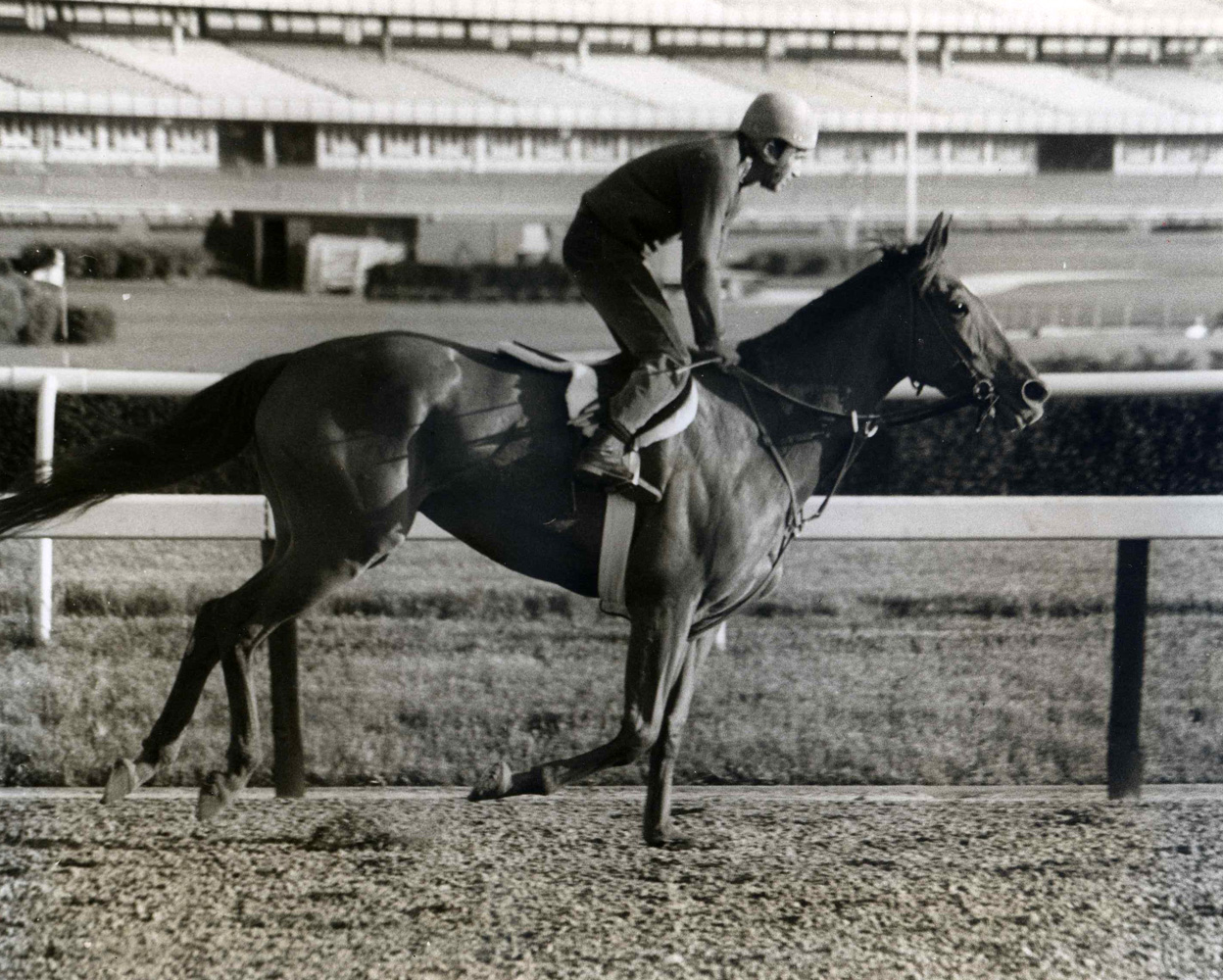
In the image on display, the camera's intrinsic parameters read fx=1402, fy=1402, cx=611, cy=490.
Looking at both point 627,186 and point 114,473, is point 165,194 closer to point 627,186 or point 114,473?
point 114,473

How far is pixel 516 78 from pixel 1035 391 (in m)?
1.67

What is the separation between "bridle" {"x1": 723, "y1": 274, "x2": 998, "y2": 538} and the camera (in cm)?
322

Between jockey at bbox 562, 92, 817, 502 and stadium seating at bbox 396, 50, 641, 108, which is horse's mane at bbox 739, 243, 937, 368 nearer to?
jockey at bbox 562, 92, 817, 502

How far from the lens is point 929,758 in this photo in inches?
167

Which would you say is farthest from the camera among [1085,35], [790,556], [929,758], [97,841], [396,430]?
[790,556]

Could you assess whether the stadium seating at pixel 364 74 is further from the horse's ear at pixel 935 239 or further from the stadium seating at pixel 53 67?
the horse's ear at pixel 935 239

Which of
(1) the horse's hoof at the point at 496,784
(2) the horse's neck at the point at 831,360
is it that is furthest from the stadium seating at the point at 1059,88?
(1) the horse's hoof at the point at 496,784

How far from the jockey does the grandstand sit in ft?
2.81

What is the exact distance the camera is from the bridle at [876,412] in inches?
127

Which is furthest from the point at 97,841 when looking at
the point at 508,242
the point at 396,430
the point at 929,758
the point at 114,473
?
the point at 929,758

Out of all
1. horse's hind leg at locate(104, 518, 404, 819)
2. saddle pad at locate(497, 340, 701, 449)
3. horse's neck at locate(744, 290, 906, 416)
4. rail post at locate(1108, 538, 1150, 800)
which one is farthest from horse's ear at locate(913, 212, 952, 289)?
horse's hind leg at locate(104, 518, 404, 819)

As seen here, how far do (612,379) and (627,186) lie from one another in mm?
433

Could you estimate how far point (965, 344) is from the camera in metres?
3.21

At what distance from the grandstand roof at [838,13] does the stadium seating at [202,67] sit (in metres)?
0.14
